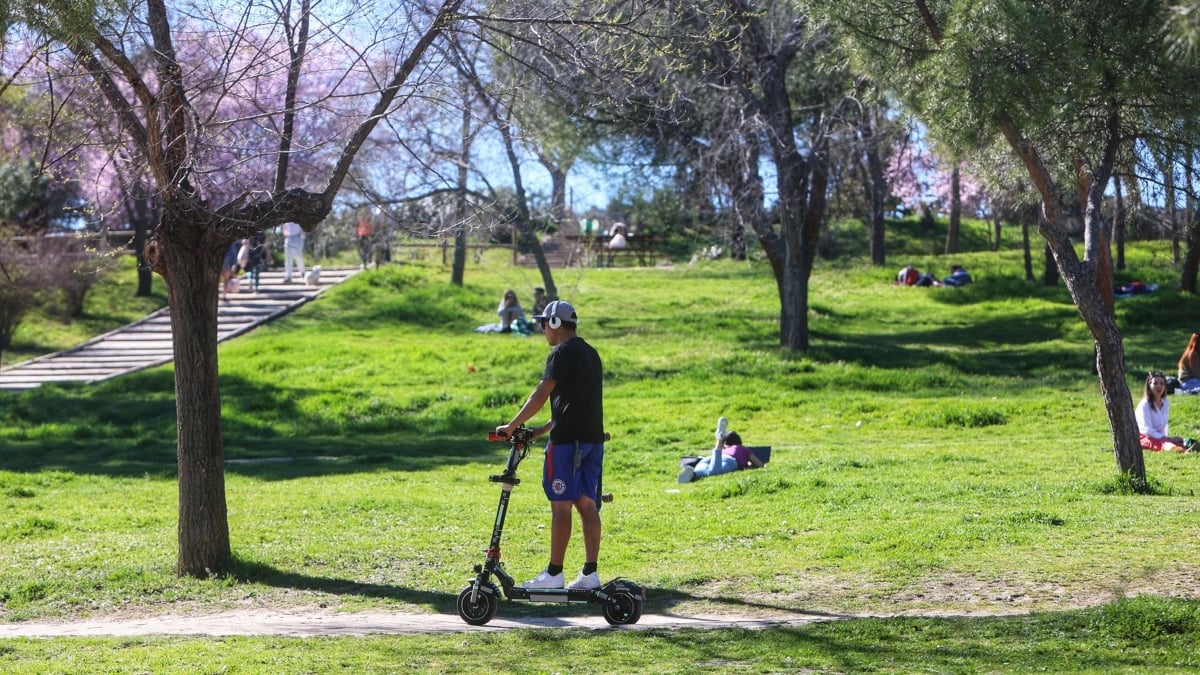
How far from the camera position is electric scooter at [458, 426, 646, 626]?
786 cm

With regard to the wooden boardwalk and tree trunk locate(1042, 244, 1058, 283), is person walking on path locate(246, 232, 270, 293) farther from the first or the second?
tree trunk locate(1042, 244, 1058, 283)

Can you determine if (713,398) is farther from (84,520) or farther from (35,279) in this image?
(35,279)

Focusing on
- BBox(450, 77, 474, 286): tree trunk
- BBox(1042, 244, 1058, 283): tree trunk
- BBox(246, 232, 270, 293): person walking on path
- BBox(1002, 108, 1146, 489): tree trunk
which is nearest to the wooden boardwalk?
BBox(246, 232, 270, 293): person walking on path

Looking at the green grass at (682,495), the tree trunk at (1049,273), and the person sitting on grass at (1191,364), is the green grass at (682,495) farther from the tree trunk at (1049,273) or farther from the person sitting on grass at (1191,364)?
the person sitting on grass at (1191,364)

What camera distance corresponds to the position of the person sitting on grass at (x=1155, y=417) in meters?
15.4

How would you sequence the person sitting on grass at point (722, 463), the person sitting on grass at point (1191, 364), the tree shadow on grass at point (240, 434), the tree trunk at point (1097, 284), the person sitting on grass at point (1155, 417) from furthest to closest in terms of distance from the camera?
1. the person sitting on grass at point (1191, 364)
2. the tree shadow on grass at point (240, 434)
3. the person sitting on grass at point (1155, 417)
4. the person sitting on grass at point (722, 463)
5. the tree trunk at point (1097, 284)

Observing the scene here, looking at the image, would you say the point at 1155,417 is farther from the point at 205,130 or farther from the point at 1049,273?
the point at 1049,273

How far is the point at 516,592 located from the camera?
7957mm

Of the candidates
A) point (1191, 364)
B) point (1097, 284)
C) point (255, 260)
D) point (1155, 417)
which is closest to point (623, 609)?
point (1097, 284)

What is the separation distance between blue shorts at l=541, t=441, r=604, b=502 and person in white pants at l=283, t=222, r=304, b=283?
24.6m

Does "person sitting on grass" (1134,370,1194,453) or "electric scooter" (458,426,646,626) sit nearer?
"electric scooter" (458,426,646,626)

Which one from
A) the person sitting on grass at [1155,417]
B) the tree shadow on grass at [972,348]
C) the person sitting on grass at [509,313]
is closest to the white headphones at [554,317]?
the person sitting on grass at [1155,417]

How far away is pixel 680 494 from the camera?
13781 mm

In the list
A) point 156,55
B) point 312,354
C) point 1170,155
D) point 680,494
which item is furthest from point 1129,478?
point 312,354
